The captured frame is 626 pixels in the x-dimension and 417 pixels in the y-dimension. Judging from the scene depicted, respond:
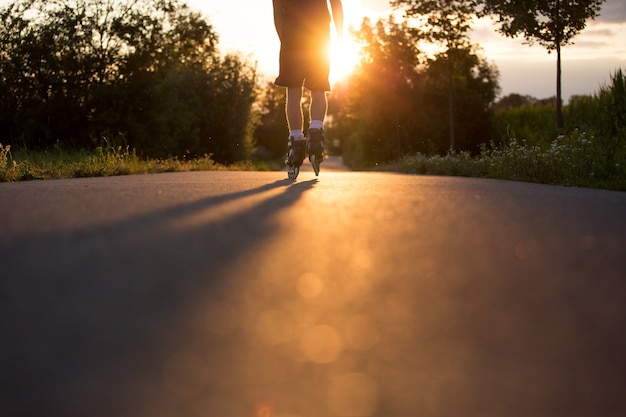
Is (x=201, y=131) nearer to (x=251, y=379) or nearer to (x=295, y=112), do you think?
(x=295, y=112)

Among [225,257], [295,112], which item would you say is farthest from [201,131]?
[225,257]

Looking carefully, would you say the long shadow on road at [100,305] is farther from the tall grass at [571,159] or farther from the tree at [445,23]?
the tree at [445,23]

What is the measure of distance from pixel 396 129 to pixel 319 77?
3284 cm

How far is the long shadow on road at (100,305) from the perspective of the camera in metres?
1.94

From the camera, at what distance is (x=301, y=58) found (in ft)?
28.6

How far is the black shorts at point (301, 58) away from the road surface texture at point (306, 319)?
487cm

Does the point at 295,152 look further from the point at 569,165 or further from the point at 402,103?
the point at 402,103

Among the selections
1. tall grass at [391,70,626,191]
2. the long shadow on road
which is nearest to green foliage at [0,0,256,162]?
tall grass at [391,70,626,191]

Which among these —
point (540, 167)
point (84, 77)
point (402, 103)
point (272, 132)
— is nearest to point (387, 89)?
point (402, 103)

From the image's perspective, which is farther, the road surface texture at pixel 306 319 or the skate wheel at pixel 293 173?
the skate wheel at pixel 293 173

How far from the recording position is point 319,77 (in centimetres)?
880

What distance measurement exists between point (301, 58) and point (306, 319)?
6.61 m

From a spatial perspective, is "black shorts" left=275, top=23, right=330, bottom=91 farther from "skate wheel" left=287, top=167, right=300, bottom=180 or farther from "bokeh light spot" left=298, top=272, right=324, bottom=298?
"bokeh light spot" left=298, top=272, right=324, bottom=298

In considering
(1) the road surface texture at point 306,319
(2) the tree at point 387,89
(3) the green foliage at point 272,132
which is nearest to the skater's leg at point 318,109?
(1) the road surface texture at point 306,319
